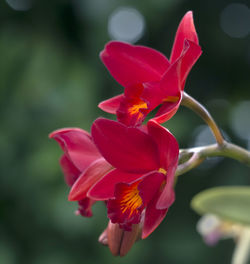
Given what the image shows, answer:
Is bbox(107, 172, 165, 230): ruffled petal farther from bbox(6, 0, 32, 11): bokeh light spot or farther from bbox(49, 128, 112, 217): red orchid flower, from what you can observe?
bbox(6, 0, 32, 11): bokeh light spot

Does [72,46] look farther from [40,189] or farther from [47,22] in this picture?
[40,189]

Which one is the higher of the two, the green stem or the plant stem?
the plant stem

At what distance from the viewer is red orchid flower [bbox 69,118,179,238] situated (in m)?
0.61

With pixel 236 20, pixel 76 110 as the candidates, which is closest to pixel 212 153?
pixel 76 110

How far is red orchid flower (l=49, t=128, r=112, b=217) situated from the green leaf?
29cm

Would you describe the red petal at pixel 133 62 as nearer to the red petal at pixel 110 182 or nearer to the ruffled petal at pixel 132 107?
the ruffled petal at pixel 132 107

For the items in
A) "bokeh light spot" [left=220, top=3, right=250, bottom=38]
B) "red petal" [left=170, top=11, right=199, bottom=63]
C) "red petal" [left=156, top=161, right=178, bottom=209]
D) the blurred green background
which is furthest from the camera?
"bokeh light spot" [left=220, top=3, right=250, bottom=38]

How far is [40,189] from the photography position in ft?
8.03

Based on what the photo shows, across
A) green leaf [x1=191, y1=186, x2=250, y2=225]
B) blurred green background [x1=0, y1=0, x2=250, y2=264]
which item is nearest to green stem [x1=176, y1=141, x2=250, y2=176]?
green leaf [x1=191, y1=186, x2=250, y2=225]

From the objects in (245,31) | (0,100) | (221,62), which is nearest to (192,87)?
(221,62)

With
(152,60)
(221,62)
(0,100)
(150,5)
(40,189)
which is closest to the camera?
(152,60)

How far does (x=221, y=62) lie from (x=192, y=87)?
269 millimetres

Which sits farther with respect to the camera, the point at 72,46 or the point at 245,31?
the point at 245,31

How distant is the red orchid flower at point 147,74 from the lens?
65cm
